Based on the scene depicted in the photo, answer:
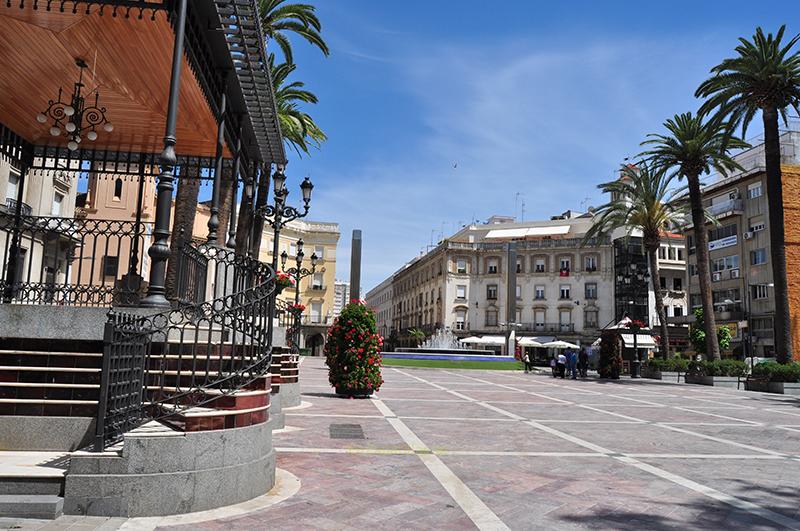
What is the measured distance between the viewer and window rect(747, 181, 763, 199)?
4988 centimetres

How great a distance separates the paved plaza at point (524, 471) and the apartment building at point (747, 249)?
3867cm

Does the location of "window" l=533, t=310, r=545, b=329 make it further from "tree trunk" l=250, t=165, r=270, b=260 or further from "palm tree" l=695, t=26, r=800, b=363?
"tree trunk" l=250, t=165, r=270, b=260

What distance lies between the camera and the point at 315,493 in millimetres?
6090

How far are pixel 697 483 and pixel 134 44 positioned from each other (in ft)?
30.8

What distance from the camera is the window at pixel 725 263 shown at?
52188 millimetres

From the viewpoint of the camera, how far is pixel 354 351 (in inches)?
621

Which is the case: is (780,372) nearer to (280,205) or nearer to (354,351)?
(354,351)

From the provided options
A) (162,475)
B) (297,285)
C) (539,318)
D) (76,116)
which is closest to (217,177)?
(76,116)

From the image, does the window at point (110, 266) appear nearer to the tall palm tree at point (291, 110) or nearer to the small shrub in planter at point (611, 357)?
the tall palm tree at point (291, 110)

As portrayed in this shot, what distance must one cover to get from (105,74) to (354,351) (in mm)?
8985

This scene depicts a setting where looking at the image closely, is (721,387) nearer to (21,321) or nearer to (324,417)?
(324,417)

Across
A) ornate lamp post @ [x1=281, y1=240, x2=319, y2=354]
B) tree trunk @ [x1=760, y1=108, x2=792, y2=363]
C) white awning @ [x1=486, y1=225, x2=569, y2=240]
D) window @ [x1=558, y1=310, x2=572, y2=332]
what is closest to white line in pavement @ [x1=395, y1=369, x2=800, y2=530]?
ornate lamp post @ [x1=281, y1=240, x2=319, y2=354]

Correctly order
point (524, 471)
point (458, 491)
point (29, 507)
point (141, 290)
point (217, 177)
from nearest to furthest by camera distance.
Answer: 1. point (29, 507)
2. point (458, 491)
3. point (524, 471)
4. point (141, 290)
5. point (217, 177)

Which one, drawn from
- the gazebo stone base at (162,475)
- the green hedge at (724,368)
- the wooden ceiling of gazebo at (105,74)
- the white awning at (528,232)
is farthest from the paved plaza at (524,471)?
the white awning at (528,232)
